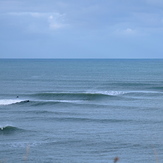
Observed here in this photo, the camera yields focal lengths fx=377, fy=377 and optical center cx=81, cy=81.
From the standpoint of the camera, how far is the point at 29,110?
3888 cm

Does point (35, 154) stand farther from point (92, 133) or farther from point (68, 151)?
point (92, 133)

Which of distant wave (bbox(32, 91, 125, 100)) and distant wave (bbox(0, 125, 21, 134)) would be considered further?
distant wave (bbox(32, 91, 125, 100))

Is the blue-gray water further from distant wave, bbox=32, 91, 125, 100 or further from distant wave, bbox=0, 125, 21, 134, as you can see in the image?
distant wave, bbox=32, 91, 125, 100

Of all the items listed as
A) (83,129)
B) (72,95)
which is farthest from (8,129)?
(72,95)

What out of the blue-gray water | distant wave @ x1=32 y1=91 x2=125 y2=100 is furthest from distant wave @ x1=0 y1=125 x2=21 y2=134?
distant wave @ x1=32 y1=91 x2=125 y2=100

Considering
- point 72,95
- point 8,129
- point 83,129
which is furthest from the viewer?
point 72,95

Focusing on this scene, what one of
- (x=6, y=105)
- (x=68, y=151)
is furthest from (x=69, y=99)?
(x=68, y=151)

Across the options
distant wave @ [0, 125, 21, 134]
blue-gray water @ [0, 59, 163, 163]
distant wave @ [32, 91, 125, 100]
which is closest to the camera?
blue-gray water @ [0, 59, 163, 163]

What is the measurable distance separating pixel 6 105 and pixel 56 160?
21.6 meters

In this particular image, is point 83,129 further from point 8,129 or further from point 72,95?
Result: point 72,95

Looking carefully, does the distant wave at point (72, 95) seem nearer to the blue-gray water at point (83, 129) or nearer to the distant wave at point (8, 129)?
the blue-gray water at point (83, 129)

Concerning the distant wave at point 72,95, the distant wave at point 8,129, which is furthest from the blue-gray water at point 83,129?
the distant wave at point 72,95

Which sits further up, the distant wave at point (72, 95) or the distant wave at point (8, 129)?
the distant wave at point (72, 95)

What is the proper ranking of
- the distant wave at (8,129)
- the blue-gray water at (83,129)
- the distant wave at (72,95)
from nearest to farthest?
the blue-gray water at (83,129), the distant wave at (8,129), the distant wave at (72,95)
